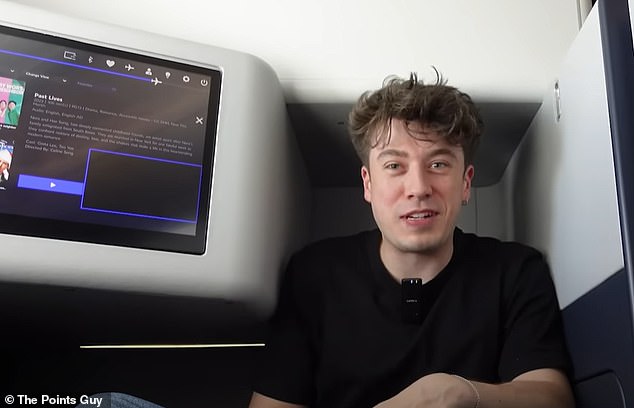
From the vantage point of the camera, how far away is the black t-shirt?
2.82ft

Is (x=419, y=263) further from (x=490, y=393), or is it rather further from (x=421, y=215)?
(x=490, y=393)

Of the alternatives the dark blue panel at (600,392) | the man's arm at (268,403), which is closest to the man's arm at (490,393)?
the dark blue panel at (600,392)

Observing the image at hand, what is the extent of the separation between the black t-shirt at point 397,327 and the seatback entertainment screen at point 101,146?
225 millimetres

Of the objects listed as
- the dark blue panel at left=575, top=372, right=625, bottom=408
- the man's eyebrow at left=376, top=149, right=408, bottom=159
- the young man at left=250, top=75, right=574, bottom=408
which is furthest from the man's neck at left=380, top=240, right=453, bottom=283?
the dark blue panel at left=575, top=372, right=625, bottom=408

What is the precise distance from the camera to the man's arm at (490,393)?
2.29ft

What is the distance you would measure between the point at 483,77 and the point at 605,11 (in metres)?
0.30

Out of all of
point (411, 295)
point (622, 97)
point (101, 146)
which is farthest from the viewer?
point (411, 295)

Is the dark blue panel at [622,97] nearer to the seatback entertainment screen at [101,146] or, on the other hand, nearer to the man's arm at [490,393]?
the man's arm at [490,393]

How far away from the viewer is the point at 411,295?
90 cm

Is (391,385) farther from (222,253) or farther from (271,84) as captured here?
(271,84)

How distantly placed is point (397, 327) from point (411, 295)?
5 centimetres

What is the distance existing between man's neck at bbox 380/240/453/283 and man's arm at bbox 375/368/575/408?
19 centimetres

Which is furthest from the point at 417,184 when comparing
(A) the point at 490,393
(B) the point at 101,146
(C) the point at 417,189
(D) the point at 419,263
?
(B) the point at 101,146

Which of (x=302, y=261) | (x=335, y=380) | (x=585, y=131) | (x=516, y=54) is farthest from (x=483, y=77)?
(x=335, y=380)
